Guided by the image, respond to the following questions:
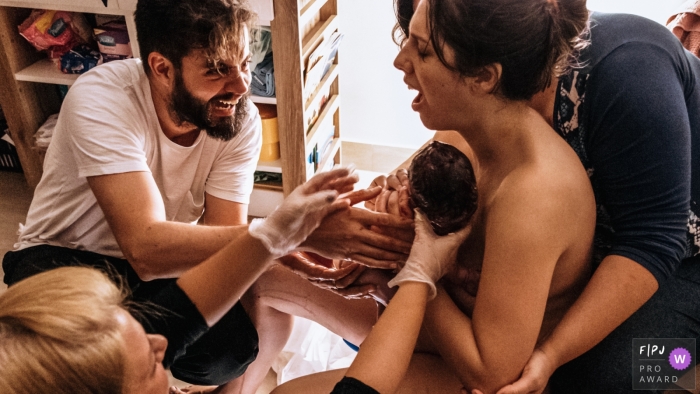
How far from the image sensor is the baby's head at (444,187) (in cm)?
97

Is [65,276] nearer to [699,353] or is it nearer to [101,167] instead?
[101,167]

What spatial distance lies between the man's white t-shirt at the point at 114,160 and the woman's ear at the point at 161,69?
5cm

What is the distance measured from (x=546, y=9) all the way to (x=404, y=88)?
5.66ft

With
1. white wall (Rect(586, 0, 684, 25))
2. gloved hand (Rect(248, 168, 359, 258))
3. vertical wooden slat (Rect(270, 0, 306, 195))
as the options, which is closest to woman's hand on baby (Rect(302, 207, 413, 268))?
gloved hand (Rect(248, 168, 359, 258))

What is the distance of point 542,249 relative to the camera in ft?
2.93

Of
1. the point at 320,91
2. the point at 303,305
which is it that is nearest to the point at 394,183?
the point at 303,305

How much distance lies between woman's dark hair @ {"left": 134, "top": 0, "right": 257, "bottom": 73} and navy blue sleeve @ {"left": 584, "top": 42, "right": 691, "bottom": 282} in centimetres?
84

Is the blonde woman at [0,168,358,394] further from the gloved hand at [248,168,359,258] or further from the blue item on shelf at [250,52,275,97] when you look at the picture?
the blue item on shelf at [250,52,275,97]

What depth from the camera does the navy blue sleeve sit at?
970mm

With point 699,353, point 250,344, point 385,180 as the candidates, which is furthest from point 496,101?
point 250,344

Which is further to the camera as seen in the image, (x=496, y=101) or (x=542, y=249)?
(x=496, y=101)

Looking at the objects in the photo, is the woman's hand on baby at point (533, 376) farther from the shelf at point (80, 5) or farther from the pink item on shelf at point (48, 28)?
the pink item on shelf at point (48, 28)

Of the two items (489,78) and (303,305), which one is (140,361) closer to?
(303,305)

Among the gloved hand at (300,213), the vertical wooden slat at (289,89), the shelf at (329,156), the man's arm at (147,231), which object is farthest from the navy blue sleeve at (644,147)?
the shelf at (329,156)
